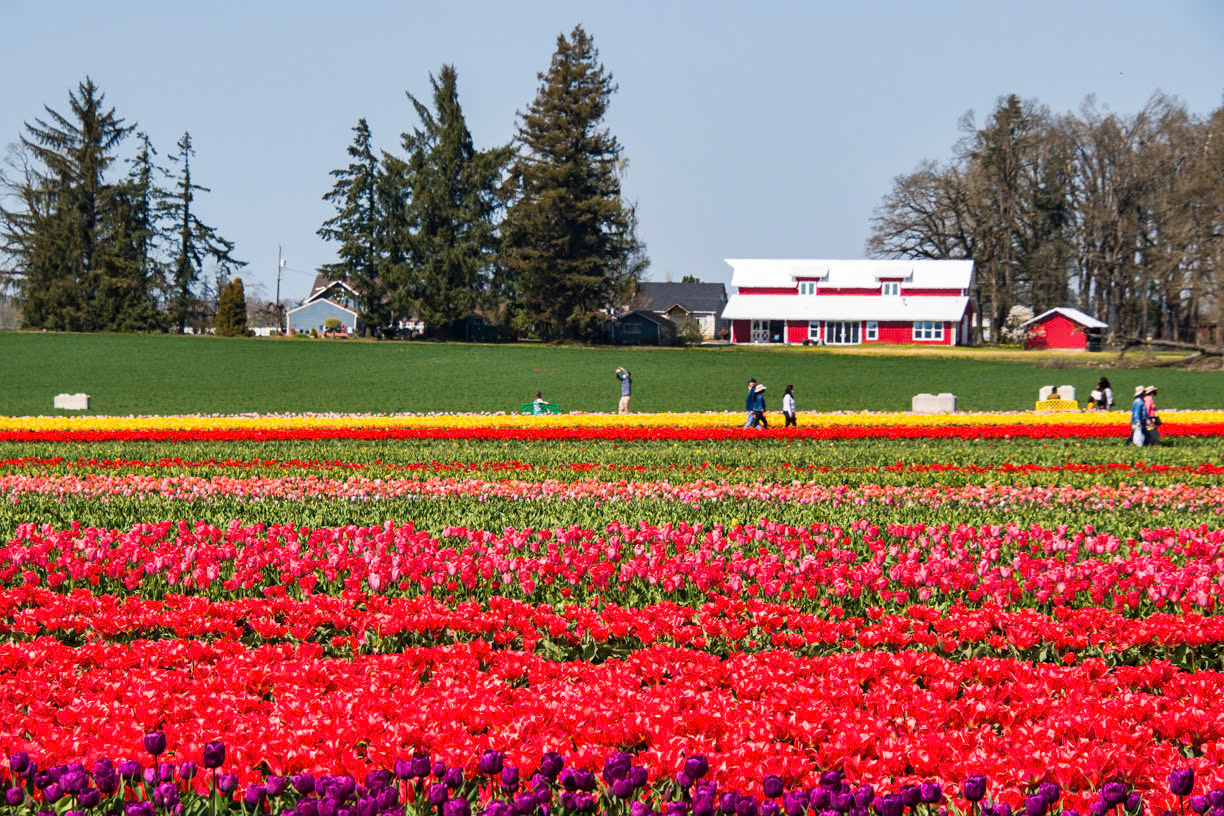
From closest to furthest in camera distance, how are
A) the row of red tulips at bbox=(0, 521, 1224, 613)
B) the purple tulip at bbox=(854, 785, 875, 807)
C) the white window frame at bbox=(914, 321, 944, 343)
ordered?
the purple tulip at bbox=(854, 785, 875, 807), the row of red tulips at bbox=(0, 521, 1224, 613), the white window frame at bbox=(914, 321, 944, 343)

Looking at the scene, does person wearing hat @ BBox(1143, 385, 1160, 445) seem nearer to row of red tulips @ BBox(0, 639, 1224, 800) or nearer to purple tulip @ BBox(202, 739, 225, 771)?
row of red tulips @ BBox(0, 639, 1224, 800)

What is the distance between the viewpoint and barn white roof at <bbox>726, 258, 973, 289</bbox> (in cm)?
7875

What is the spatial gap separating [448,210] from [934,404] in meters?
46.4

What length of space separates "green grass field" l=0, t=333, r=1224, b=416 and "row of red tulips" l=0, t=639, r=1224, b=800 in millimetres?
27678

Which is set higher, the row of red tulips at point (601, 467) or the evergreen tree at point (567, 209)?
the evergreen tree at point (567, 209)

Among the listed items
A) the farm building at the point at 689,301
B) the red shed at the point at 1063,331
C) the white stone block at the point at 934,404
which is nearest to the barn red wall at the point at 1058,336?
the red shed at the point at 1063,331

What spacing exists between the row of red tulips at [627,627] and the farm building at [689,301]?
323ft

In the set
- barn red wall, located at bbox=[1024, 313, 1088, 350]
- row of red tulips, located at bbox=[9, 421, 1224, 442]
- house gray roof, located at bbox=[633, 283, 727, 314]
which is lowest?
row of red tulips, located at bbox=[9, 421, 1224, 442]

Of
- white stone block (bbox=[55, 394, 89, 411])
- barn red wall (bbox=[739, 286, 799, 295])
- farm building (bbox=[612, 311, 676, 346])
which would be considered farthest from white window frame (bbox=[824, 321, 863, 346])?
white stone block (bbox=[55, 394, 89, 411])

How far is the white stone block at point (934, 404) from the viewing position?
98.1ft

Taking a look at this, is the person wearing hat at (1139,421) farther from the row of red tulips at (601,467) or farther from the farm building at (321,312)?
the farm building at (321,312)

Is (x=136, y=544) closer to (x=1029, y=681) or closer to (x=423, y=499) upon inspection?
(x=423, y=499)

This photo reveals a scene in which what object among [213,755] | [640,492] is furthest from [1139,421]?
[213,755]

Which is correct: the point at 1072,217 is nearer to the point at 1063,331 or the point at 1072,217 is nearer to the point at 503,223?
the point at 1063,331
